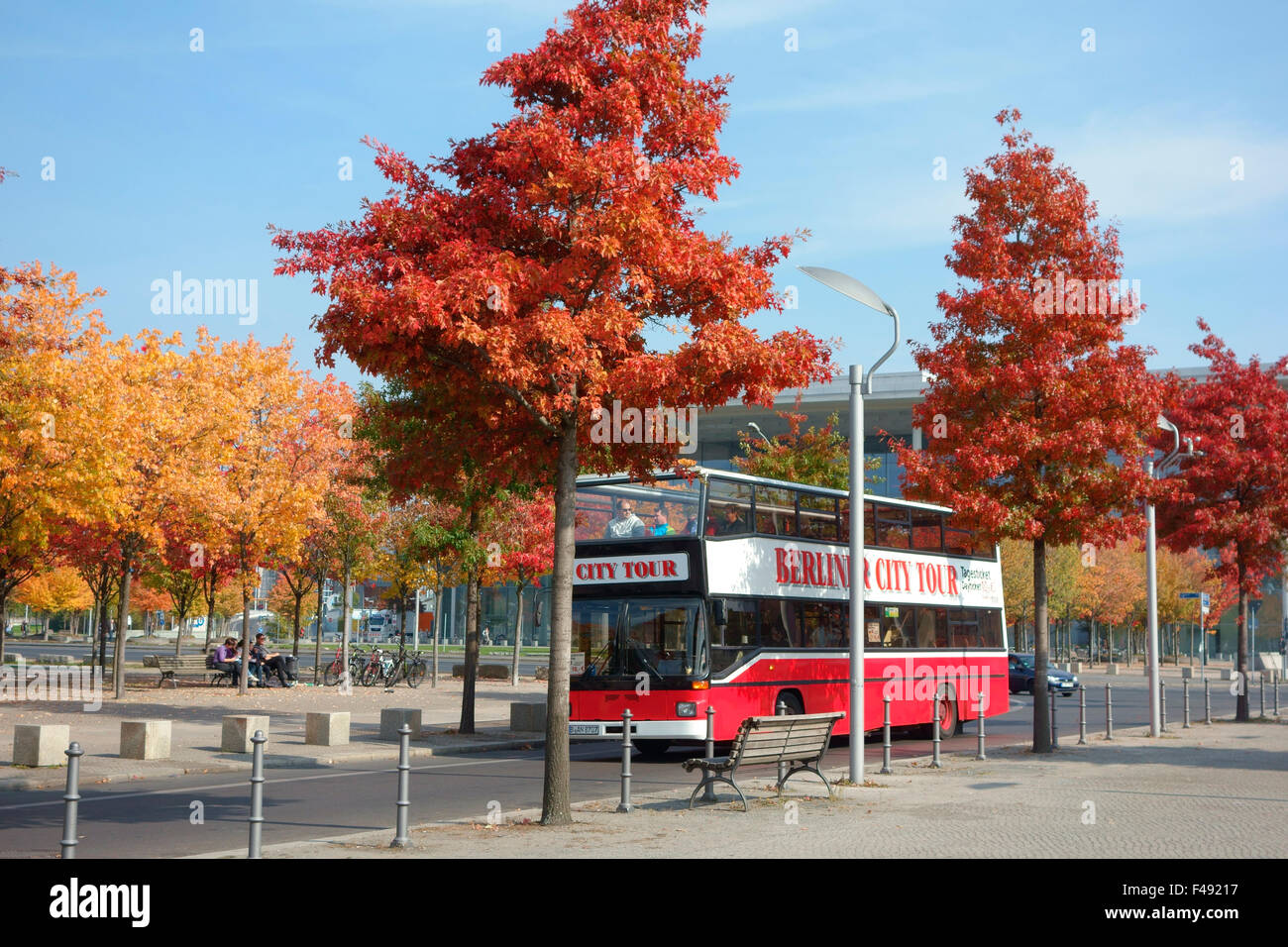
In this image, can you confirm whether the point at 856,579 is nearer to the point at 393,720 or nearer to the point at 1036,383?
the point at 1036,383

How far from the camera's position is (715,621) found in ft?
62.1

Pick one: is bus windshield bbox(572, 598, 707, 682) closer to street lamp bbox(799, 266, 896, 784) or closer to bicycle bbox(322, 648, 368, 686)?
street lamp bbox(799, 266, 896, 784)

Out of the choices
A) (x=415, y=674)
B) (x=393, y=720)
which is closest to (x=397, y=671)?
(x=415, y=674)

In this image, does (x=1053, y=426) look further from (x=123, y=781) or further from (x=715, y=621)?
(x=123, y=781)

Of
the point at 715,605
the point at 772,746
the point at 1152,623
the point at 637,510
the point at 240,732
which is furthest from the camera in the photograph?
the point at 1152,623

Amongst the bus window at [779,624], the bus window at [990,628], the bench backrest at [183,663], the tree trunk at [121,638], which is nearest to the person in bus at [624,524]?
the bus window at [779,624]

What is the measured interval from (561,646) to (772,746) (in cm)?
292

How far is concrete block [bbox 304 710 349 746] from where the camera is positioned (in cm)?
2041

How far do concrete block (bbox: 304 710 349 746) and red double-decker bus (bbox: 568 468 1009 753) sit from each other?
3.89 meters

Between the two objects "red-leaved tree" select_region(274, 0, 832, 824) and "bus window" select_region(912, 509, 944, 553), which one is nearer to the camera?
"red-leaved tree" select_region(274, 0, 832, 824)

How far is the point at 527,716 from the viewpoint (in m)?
24.3

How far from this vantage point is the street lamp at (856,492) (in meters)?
16.0

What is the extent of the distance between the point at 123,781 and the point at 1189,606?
65.5 meters

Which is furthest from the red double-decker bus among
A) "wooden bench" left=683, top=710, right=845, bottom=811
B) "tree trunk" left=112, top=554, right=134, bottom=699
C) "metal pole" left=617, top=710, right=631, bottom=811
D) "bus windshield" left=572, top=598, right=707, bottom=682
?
"tree trunk" left=112, top=554, right=134, bottom=699
